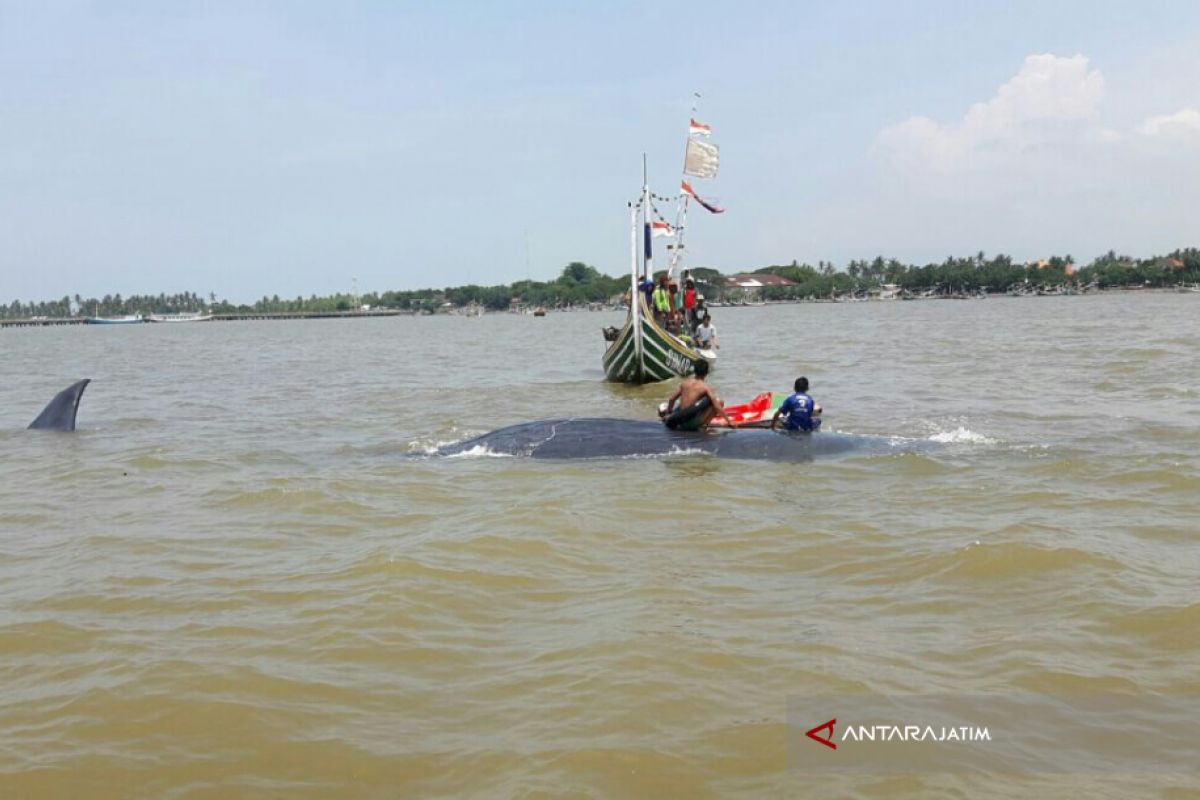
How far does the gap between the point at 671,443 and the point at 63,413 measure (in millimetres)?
11178

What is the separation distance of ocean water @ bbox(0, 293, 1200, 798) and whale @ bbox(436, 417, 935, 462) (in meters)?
0.46

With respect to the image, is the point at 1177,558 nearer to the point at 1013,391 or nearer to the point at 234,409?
the point at 1013,391

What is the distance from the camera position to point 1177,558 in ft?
23.8

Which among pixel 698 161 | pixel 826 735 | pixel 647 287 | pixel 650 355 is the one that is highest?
pixel 698 161

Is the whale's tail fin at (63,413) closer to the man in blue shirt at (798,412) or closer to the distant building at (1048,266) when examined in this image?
the man in blue shirt at (798,412)

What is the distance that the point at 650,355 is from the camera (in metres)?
24.4

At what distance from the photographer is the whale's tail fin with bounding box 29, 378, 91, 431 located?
16312mm

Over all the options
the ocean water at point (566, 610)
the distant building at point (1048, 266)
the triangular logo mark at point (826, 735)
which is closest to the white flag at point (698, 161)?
the ocean water at point (566, 610)

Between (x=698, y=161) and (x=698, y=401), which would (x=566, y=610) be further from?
(x=698, y=161)

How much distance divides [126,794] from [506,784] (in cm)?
170

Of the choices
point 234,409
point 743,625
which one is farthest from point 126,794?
point 234,409

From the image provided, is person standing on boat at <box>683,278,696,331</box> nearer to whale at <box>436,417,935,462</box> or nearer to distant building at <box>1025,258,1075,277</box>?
whale at <box>436,417,935,462</box>

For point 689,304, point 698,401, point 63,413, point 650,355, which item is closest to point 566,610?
Answer: point 698,401

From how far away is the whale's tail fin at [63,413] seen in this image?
16.3 metres
